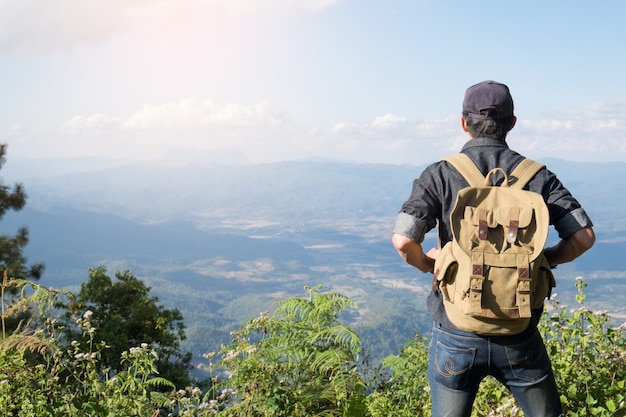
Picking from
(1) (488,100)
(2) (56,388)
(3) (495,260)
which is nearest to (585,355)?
(3) (495,260)

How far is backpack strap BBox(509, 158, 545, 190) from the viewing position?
2.42 meters

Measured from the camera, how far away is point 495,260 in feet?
7.52

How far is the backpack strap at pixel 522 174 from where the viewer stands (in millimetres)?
2424

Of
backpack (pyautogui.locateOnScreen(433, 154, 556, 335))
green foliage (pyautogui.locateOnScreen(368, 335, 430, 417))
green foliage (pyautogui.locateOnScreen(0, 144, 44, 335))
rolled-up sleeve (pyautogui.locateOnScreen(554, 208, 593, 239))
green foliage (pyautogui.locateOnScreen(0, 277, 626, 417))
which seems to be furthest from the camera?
green foliage (pyautogui.locateOnScreen(0, 144, 44, 335))

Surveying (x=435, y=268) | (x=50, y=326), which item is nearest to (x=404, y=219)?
(x=435, y=268)

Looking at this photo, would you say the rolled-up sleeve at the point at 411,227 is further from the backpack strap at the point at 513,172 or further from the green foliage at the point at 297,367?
the green foliage at the point at 297,367

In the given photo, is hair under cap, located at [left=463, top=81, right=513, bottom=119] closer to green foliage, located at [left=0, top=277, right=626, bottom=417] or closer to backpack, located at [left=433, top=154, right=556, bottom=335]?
backpack, located at [left=433, top=154, right=556, bottom=335]

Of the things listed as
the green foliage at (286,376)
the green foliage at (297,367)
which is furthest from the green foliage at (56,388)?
the green foliage at (297,367)

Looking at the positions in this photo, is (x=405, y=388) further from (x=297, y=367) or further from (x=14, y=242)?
(x=14, y=242)

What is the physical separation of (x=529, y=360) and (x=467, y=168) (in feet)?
3.01

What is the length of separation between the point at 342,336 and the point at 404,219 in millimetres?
1950

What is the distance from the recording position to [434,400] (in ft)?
8.43

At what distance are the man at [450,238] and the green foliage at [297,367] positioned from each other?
140cm

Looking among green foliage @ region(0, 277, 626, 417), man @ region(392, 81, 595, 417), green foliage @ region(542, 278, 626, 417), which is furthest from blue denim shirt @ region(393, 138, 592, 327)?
green foliage @ region(542, 278, 626, 417)
